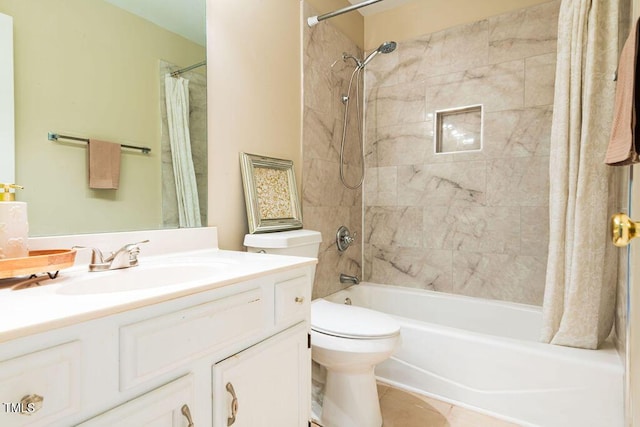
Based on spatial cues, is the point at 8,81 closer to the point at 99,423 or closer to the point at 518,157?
the point at 99,423

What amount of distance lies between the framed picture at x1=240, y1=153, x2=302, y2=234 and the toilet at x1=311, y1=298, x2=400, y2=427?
1.74 feet

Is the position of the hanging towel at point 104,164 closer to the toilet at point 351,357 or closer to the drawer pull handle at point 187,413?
the drawer pull handle at point 187,413

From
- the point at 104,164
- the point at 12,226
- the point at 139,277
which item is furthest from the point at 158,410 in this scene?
the point at 104,164

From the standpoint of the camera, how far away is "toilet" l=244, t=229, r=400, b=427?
4.59ft

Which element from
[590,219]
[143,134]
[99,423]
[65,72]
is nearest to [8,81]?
[65,72]

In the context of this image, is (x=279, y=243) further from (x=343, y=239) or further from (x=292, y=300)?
(x=343, y=239)

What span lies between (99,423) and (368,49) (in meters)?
2.86

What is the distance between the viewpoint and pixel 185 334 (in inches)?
29.8

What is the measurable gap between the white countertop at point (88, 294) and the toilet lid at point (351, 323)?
0.44 meters

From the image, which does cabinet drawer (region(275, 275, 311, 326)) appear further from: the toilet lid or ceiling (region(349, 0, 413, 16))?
ceiling (region(349, 0, 413, 16))

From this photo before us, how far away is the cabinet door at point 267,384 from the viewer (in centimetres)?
86

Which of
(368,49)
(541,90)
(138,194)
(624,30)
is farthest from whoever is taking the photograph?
(368,49)

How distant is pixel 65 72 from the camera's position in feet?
3.36

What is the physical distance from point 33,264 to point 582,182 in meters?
2.06
